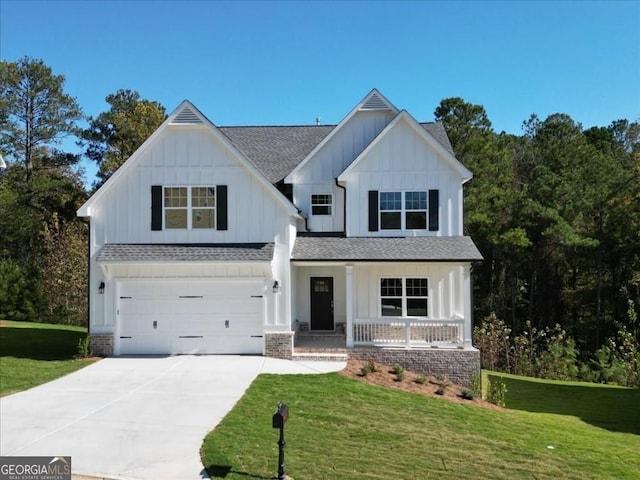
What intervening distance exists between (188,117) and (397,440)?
11581mm

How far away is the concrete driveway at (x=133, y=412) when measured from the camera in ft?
23.0

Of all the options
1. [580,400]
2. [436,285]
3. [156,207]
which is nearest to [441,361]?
[436,285]

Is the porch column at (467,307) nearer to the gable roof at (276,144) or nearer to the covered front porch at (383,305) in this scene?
the covered front porch at (383,305)

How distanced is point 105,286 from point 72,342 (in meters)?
5.24

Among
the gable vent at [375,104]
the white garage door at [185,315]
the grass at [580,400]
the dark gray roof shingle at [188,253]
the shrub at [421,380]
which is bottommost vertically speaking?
the grass at [580,400]

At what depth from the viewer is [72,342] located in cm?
1839

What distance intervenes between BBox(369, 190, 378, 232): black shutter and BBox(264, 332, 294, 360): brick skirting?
4854 mm

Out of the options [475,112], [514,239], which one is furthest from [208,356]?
[475,112]

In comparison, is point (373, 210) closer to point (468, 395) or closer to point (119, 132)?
point (468, 395)

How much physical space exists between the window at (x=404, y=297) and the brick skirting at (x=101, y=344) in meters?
9.10

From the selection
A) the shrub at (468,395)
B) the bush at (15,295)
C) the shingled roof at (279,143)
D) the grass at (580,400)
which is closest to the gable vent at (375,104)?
the shingled roof at (279,143)

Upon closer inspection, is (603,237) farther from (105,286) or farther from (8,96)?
(8,96)

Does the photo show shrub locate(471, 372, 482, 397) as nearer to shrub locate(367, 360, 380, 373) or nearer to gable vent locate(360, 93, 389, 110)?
shrub locate(367, 360, 380, 373)

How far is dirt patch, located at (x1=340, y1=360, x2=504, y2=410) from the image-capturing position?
12.2m
